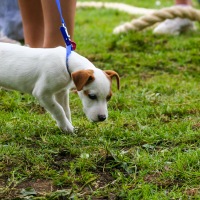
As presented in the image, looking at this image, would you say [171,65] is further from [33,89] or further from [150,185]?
[150,185]

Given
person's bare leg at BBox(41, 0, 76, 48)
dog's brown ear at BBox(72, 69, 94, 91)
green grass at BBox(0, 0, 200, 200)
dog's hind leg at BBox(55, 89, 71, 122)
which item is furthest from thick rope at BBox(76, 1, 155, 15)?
dog's brown ear at BBox(72, 69, 94, 91)

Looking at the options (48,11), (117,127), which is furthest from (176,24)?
(117,127)

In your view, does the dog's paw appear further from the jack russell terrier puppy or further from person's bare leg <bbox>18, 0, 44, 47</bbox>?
person's bare leg <bbox>18, 0, 44, 47</bbox>

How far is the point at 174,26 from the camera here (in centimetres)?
664

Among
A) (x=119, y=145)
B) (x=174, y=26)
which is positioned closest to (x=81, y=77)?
(x=119, y=145)

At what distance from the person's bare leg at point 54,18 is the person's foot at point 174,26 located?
2.53 metres

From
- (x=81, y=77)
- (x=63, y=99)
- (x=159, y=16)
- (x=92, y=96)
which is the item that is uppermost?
(x=81, y=77)

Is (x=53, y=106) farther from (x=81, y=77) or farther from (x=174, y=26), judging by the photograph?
(x=174, y=26)

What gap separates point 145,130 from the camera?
3479mm

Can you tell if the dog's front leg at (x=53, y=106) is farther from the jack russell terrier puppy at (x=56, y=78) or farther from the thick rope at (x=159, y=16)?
the thick rope at (x=159, y=16)

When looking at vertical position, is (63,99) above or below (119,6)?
above

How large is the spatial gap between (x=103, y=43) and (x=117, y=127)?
2678mm

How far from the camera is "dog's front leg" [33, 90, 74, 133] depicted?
3316 mm

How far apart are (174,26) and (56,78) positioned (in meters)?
3.67
